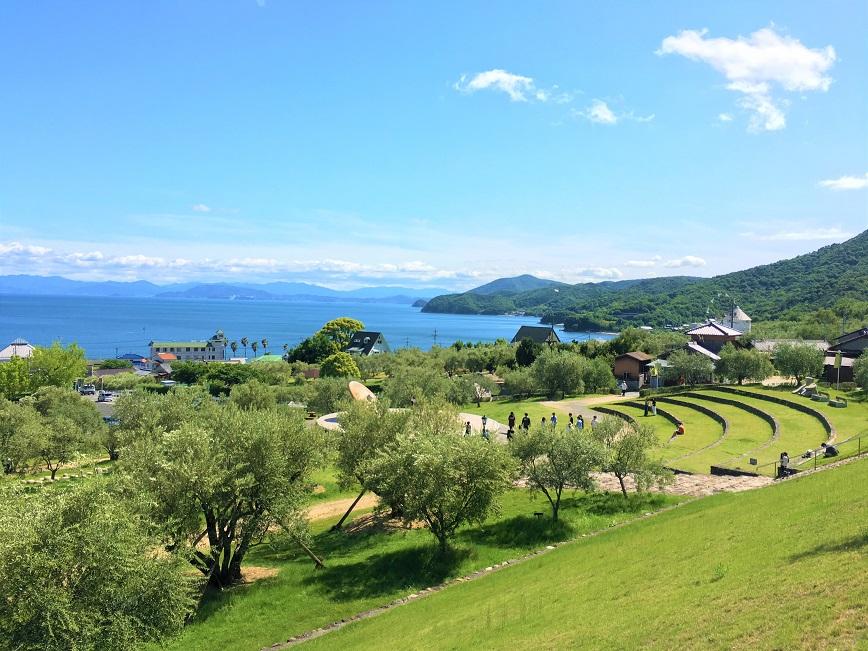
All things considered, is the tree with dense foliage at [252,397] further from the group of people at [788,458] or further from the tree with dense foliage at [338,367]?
the group of people at [788,458]

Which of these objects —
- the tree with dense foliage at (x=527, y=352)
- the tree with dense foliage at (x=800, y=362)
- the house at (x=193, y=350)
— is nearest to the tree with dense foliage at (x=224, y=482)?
the tree with dense foliage at (x=800, y=362)

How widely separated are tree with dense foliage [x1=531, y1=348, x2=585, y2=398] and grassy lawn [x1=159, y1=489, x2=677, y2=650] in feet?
113

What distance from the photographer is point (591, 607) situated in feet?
45.6

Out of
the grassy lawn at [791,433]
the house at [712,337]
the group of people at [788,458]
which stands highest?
the house at [712,337]

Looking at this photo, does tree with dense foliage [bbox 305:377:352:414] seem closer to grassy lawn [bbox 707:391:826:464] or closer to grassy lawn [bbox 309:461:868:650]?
grassy lawn [bbox 707:391:826:464]

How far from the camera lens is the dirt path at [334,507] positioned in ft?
100

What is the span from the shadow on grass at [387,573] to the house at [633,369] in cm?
5308

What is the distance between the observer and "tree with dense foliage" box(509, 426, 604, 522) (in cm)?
2514

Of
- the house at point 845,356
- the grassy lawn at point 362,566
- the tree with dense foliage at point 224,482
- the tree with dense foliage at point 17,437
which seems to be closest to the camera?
the grassy lawn at point 362,566

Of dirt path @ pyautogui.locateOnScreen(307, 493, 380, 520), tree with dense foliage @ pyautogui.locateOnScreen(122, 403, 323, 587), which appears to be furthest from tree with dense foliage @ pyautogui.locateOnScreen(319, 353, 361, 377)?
tree with dense foliage @ pyautogui.locateOnScreen(122, 403, 323, 587)

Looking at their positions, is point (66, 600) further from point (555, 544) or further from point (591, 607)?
point (555, 544)

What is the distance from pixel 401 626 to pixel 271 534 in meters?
7.37

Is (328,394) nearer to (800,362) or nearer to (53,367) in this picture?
(800,362)

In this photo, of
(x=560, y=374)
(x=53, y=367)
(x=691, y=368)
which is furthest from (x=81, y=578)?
(x=53, y=367)
